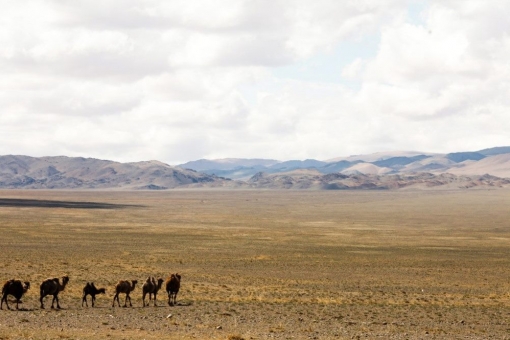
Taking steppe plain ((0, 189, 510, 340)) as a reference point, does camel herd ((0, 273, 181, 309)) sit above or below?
above

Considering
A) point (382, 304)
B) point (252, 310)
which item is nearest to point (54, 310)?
point (252, 310)

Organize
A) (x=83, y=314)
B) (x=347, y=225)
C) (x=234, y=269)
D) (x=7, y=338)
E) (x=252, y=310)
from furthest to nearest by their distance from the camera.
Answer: (x=347, y=225)
(x=234, y=269)
(x=252, y=310)
(x=83, y=314)
(x=7, y=338)

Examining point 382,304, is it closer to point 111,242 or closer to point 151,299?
point 151,299

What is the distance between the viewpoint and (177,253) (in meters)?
51.0

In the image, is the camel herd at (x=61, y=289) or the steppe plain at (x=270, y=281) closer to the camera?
the steppe plain at (x=270, y=281)

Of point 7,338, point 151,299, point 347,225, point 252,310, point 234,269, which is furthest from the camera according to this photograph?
point 347,225

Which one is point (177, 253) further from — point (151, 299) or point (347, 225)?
point (347, 225)

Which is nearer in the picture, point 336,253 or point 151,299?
point 151,299

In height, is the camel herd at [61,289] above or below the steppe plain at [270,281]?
above

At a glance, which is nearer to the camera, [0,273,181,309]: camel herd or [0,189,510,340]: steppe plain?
[0,189,510,340]: steppe plain

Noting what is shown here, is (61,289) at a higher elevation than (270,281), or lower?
higher

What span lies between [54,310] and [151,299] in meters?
4.97

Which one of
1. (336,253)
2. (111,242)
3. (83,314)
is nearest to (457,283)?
(336,253)

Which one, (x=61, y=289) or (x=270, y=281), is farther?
(x=270, y=281)
